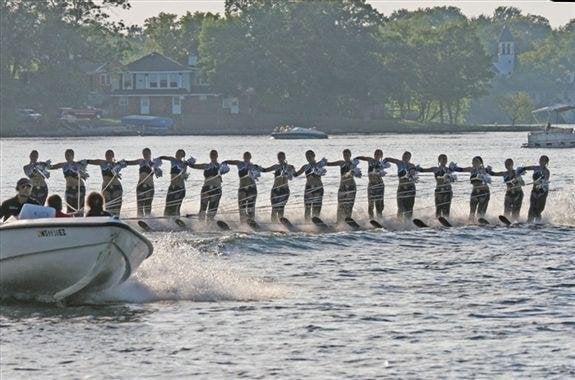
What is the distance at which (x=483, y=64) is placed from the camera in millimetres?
169500

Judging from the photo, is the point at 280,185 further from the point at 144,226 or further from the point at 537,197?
the point at 537,197

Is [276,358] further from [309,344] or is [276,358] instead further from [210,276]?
[210,276]

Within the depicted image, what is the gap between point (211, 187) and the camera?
37.6m

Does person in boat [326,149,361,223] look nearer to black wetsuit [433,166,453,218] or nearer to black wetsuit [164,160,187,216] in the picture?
black wetsuit [433,166,453,218]

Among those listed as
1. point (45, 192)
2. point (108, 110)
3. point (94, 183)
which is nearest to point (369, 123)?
point (108, 110)

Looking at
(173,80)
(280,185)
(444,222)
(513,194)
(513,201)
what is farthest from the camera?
(173,80)

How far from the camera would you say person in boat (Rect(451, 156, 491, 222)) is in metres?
38.1

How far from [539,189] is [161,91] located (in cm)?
12559

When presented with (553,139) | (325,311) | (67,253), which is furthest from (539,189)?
(553,139)

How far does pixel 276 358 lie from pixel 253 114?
137 metres

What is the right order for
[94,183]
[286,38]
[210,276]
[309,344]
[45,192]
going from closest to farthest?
[309,344], [210,276], [45,192], [94,183], [286,38]

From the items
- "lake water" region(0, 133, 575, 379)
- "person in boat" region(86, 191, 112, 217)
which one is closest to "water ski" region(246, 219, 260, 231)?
"lake water" region(0, 133, 575, 379)

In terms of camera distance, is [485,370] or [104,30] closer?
[485,370]

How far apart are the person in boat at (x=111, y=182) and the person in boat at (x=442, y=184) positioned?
672 cm
